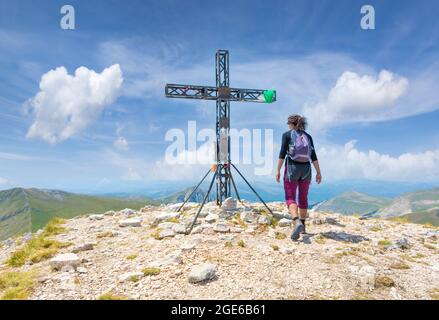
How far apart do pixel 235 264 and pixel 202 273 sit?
3.76 ft

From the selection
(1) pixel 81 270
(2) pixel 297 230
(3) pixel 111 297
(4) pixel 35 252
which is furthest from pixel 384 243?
(4) pixel 35 252

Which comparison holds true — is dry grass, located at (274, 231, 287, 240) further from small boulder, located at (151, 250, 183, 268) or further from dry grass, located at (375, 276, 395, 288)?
small boulder, located at (151, 250, 183, 268)

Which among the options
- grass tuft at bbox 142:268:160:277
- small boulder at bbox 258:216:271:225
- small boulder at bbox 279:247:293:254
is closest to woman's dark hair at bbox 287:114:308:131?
small boulder at bbox 258:216:271:225

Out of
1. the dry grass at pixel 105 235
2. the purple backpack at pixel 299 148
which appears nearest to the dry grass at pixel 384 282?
the purple backpack at pixel 299 148

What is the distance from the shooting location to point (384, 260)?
26.5 ft

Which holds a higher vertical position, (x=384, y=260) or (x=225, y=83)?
(x=225, y=83)

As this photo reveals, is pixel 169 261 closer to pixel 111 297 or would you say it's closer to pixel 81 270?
pixel 111 297

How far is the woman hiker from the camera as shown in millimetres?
9367

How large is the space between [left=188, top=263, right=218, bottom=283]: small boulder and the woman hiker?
3.86m

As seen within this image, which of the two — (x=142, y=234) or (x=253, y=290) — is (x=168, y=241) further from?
(x=253, y=290)

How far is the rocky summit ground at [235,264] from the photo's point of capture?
19.2 feet

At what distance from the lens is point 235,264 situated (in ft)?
23.0
